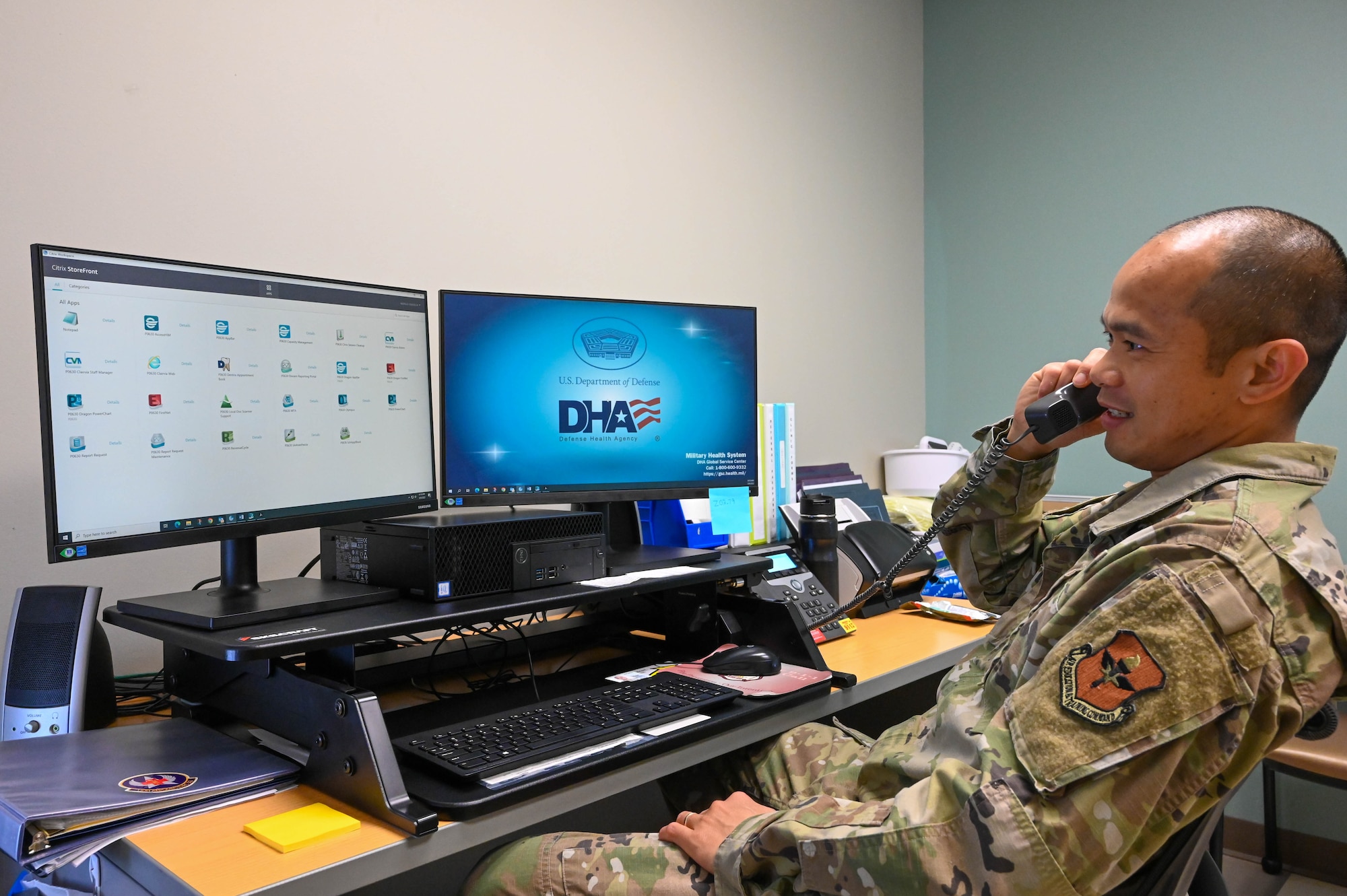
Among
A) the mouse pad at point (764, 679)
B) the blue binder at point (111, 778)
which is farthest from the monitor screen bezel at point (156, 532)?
→ the mouse pad at point (764, 679)

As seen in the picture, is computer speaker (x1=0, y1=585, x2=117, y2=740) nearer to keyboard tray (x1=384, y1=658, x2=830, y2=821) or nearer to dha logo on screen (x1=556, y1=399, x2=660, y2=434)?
keyboard tray (x1=384, y1=658, x2=830, y2=821)

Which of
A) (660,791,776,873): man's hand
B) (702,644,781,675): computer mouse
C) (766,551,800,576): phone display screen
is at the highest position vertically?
(766,551,800,576): phone display screen

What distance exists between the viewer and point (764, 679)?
143 cm

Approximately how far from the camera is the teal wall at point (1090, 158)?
242 cm

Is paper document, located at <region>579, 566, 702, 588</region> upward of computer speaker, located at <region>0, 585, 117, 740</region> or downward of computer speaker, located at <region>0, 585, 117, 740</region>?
upward

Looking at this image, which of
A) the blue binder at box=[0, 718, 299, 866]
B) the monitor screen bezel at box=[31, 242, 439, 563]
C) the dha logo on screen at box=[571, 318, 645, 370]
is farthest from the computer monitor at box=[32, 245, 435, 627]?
the dha logo on screen at box=[571, 318, 645, 370]

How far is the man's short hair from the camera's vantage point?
1.04m

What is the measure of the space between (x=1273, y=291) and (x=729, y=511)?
1163 millimetres

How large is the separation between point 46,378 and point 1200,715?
4.12 ft

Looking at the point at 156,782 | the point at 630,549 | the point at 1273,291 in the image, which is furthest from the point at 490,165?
the point at 1273,291

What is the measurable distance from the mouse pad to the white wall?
77 centimetres

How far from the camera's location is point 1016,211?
298 cm

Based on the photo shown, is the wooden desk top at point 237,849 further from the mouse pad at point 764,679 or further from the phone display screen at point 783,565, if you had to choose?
the phone display screen at point 783,565

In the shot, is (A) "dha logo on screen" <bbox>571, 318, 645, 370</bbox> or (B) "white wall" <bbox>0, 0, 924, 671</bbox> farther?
(A) "dha logo on screen" <bbox>571, 318, 645, 370</bbox>
